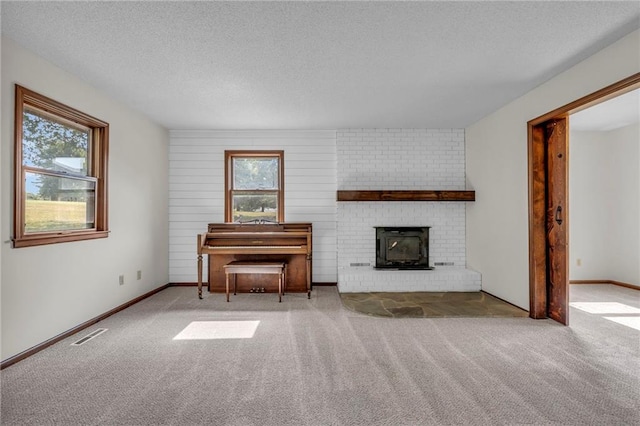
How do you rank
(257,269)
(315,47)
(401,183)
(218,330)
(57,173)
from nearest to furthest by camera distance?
(315,47) → (57,173) → (218,330) → (257,269) → (401,183)

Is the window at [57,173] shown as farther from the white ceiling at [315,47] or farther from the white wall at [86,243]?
the white ceiling at [315,47]

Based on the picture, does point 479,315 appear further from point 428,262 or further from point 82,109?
point 82,109

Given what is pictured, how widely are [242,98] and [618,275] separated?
622cm

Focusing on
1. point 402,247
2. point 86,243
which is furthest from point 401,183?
point 86,243

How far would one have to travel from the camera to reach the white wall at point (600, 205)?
202 inches

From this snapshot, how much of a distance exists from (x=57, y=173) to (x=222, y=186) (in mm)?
2340

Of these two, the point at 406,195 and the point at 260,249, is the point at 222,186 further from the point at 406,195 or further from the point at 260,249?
the point at 406,195

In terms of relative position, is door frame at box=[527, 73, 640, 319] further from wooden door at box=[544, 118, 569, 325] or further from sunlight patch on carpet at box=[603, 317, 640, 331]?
sunlight patch on carpet at box=[603, 317, 640, 331]

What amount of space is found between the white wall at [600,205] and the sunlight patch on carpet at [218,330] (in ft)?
17.1

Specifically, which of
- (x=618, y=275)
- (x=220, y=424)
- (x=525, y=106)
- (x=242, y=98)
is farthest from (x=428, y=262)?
(x=220, y=424)

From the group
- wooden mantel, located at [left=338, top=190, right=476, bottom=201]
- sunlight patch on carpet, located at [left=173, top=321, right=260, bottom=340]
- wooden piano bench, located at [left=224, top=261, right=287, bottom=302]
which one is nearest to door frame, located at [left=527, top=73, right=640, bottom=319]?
wooden mantel, located at [left=338, top=190, right=476, bottom=201]

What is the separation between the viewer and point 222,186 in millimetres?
5199

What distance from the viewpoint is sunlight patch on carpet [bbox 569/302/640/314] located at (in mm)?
3816

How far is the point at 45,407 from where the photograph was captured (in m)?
1.95
